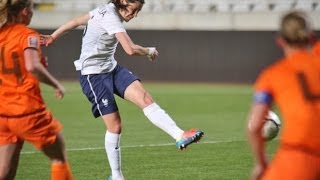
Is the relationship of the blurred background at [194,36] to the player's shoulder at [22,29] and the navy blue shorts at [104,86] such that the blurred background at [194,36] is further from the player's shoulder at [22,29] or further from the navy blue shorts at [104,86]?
the player's shoulder at [22,29]

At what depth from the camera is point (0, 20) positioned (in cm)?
635

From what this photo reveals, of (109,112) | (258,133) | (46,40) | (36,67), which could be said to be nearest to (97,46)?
(46,40)

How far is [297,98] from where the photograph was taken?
191 inches

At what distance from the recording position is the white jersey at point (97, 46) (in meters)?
9.02

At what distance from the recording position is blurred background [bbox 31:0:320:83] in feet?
102

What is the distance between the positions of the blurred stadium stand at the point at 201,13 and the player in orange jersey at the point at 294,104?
28.0 meters

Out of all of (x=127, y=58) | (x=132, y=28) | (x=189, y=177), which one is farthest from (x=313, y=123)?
(x=132, y=28)

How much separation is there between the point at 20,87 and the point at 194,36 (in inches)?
1046

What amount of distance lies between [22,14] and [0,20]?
0.56 ft

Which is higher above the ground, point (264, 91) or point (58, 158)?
point (264, 91)

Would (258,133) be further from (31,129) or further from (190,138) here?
(190,138)

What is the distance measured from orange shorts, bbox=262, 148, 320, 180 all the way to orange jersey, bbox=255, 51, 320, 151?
6 cm

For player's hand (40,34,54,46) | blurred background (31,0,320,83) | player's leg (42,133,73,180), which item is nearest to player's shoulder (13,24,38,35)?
player's leg (42,133,73,180)

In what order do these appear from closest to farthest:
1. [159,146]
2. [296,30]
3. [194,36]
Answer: [296,30], [159,146], [194,36]
